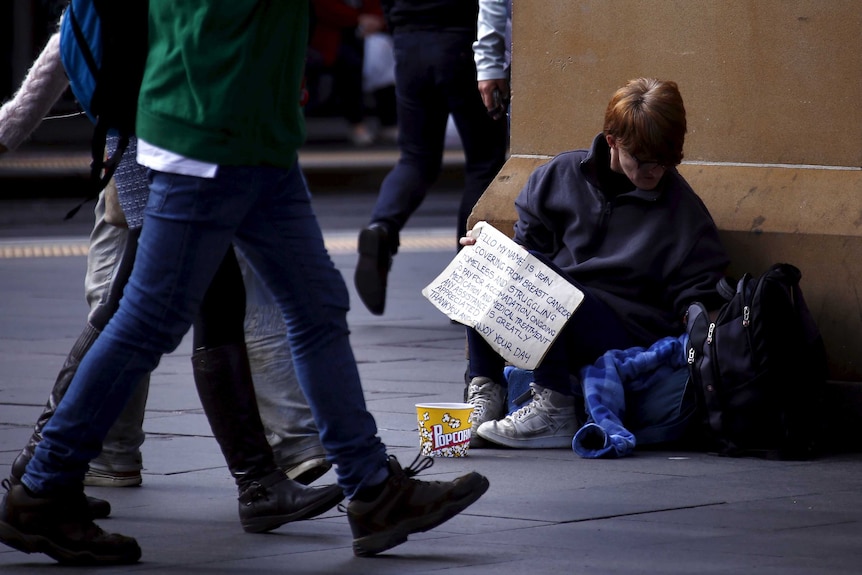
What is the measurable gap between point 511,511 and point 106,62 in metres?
1.39

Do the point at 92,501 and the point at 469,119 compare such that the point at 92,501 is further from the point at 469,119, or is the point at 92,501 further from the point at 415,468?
the point at 469,119

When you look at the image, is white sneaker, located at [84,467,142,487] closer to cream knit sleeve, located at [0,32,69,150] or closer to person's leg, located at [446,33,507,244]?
cream knit sleeve, located at [0,32,69,150]

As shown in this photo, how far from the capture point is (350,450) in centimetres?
375

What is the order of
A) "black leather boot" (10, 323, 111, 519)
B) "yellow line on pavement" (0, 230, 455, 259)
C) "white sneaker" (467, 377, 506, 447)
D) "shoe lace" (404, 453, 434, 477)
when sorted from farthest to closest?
"yellow line on pavement" (0, 230, 455, 259) < "white sneaker" (467, 377, 506, 447) < "black leather boot" (10, 323, 111, 519) < "shoe lace" (404, 453, 434, 477)

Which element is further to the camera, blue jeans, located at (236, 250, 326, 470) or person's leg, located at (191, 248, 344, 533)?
blue jeans, located at (236, 250, 326, 470)

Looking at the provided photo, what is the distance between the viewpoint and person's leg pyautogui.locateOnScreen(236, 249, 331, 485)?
175 inches

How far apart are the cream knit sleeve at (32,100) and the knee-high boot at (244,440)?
2.21ft

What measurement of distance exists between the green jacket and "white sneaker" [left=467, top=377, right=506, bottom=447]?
6.05 feet

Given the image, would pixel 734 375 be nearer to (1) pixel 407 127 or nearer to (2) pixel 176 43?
(2) pixel 176 43

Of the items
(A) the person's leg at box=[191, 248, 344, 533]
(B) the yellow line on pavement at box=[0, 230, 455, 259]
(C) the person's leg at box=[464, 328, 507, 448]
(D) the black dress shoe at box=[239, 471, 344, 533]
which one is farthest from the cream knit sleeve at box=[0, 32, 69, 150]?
(B) the yellow line on pavement at box=[0, 230, 455, 259]

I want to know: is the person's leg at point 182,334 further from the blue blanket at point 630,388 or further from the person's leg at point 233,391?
the blue blanket at point 630,388

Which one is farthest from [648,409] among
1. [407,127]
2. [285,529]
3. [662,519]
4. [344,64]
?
[344,64]

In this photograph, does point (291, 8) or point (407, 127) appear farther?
point (407, 127)

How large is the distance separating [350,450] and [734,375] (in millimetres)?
1531
